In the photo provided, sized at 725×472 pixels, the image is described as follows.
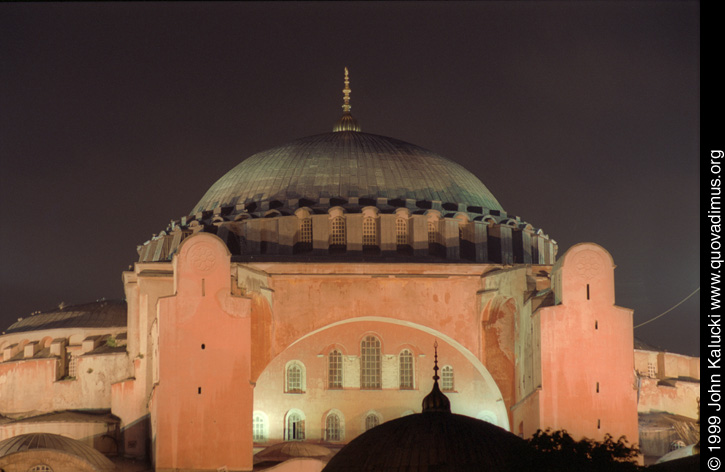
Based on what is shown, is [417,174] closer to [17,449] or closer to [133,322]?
[133,322]

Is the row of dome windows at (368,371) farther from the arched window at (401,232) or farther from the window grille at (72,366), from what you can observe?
the window grille at (72,366)

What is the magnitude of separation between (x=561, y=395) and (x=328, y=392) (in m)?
10.7

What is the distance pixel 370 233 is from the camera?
64.8 m

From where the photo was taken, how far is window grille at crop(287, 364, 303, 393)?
201 ft

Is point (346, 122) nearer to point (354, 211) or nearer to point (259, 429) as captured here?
point (354, 211)

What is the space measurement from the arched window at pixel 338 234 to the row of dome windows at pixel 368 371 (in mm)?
4757

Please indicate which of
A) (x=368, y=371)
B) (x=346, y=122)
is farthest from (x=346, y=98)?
(x=368, y=371)

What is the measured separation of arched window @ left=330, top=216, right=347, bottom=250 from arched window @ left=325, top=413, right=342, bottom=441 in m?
7.75

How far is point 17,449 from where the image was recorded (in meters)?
54.5

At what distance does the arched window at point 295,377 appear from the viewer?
61.1m

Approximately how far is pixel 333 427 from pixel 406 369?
13.0 ft

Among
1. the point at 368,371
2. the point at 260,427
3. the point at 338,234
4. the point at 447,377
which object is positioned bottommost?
the point at 260,427
